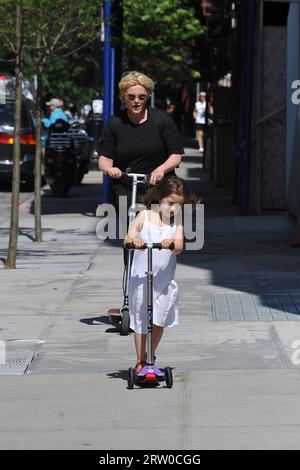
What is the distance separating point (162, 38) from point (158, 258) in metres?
42.1

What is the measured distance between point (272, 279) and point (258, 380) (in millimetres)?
4688

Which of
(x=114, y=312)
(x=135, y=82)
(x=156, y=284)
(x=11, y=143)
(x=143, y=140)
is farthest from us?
(x=11, y=143)

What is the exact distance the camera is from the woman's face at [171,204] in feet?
26.7

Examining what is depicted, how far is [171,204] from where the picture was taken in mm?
8156

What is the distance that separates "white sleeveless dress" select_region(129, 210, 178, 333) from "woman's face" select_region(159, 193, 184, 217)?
0.11 metres

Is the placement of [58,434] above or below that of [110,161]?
below

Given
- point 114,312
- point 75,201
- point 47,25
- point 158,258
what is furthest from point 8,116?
point 158,258

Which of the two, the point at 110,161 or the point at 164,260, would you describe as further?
the point at 110,161

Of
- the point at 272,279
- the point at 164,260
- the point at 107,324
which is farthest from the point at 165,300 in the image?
the point at 272,279

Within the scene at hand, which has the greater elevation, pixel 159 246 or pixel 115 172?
pixel 115 172

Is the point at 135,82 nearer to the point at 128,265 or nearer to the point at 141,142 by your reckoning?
the point at 141,142

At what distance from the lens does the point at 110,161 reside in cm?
985

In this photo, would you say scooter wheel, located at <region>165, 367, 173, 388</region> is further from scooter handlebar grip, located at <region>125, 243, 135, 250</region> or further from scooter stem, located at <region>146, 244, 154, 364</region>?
scooter handlebar grip, located at <region>125, 243, 135, 250</region>

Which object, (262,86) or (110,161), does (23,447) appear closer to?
(110,161)
